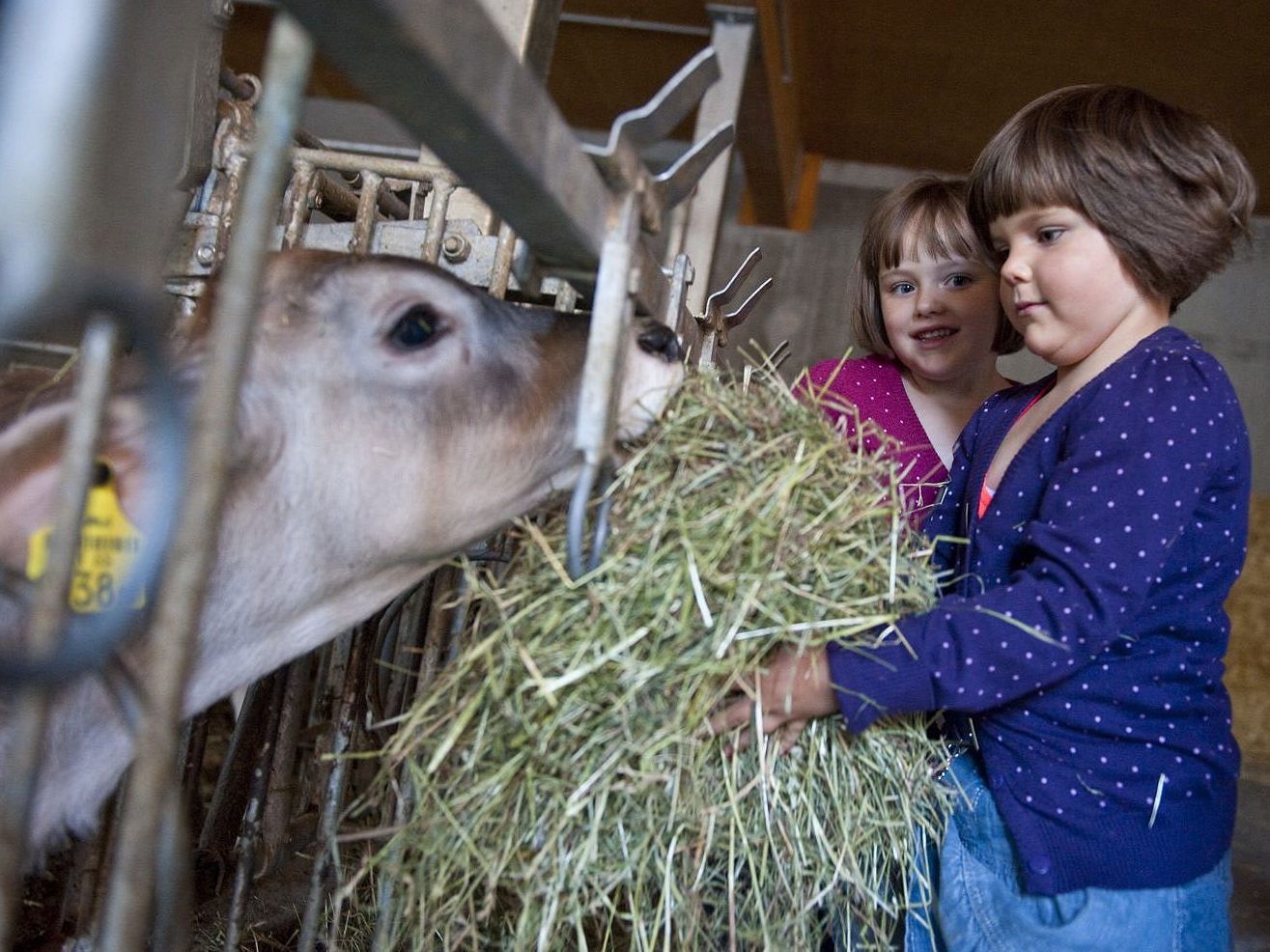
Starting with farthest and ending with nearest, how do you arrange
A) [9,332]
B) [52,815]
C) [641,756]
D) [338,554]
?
1. [338,554]
2. [52,815]
3. [641,756]
4. [9,332]

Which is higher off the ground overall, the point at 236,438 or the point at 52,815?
the point at 236,438

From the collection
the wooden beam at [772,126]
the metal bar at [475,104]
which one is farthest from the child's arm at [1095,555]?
the wooden beam at [772,126]

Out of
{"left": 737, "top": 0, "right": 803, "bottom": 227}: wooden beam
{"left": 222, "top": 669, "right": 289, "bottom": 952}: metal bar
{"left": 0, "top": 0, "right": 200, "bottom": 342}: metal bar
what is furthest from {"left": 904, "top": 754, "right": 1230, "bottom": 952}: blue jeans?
{"left": 737, "top": 0, "right": 803, "bottom": 227}: wooden beam

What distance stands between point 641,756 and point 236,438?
751 millimetres

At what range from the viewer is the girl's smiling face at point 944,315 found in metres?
2.78

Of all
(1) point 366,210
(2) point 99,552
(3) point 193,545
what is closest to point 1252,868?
(1) point 366,210

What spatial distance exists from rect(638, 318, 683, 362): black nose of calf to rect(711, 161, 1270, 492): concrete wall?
8298 mm

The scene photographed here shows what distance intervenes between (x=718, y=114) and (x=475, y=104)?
5.99m

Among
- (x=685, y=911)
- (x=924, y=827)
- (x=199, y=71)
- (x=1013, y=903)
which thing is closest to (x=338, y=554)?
(x=685, y=911)

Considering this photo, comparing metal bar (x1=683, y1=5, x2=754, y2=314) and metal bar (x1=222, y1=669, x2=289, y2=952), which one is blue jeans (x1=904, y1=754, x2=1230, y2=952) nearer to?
metal bar (x1=222, y1=669, x2=289, y2=952)

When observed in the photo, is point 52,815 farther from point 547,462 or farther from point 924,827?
point 924,827

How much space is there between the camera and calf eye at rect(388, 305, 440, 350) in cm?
184

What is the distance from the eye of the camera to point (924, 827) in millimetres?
1813

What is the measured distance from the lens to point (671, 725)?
4.91 feet
